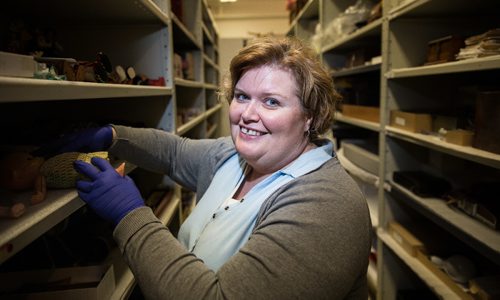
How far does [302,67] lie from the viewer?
1.01 metres

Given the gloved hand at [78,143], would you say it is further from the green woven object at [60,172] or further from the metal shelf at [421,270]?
the metal shelf at [421,270]

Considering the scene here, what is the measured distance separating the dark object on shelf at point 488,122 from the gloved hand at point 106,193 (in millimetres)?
1240

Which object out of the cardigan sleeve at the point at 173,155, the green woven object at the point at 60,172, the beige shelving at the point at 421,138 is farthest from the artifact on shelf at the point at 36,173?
the beige shelving at the point at 421,138

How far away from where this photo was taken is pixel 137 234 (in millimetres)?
803

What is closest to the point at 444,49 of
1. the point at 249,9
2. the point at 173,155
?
the point at 173,155

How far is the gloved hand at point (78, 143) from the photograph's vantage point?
3.18 ft

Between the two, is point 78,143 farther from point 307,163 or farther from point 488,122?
point 488,122

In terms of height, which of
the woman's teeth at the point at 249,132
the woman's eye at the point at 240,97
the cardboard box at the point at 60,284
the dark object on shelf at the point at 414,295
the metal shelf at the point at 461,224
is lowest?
the dark object on shelf at the point at 414,295

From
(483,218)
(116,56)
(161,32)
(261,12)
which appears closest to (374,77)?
(483,218)

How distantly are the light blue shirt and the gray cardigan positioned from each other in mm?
69

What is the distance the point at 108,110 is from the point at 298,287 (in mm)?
1362

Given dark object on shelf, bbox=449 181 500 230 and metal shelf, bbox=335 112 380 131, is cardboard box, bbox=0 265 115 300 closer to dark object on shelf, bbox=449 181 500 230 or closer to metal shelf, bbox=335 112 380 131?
dark object on shelf, bbox=449 181 500 230

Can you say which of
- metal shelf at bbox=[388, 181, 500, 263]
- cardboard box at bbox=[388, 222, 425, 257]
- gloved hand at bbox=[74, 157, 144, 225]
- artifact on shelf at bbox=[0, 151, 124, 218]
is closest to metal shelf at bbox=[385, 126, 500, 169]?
metal shelf at bbox=[388, 181, 500, 263]

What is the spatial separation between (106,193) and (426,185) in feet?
4.97
